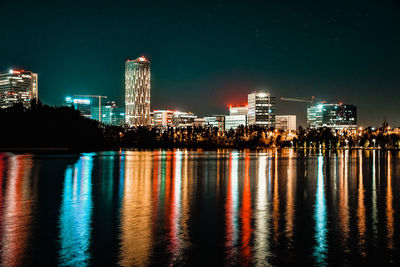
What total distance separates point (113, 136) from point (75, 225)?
13897 centimetres

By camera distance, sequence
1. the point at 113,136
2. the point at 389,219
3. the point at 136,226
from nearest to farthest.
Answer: the point at 136,226, the point at 389,219, the point at 113,136

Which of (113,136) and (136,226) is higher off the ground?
(113,136)

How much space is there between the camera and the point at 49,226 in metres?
11.6

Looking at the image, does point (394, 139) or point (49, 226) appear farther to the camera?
point (394, 139)

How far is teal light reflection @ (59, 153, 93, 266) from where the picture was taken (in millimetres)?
8794

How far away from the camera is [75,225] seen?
1176 cm

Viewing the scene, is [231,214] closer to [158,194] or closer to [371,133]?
[158,194]

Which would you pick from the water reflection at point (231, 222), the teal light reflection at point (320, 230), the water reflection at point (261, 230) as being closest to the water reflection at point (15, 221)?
the water reflection at point (231, 222)

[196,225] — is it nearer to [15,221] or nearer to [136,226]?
[136,226]

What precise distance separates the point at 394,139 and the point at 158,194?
143m

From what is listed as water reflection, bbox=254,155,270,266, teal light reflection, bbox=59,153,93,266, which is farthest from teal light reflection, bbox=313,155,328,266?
teal light reflection, bbox=59,153,93,266

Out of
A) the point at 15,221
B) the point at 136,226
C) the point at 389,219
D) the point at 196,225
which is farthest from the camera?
the point at 389,219

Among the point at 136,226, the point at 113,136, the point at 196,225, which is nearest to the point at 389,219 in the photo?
the point at 196,225

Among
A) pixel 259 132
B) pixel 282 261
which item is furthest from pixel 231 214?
pixel 259 132
